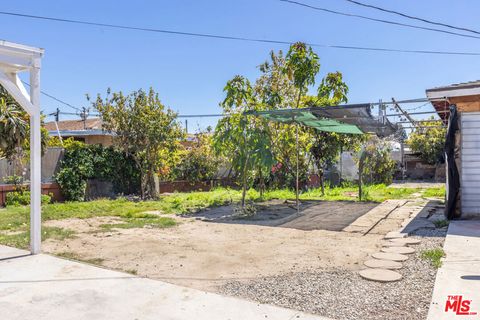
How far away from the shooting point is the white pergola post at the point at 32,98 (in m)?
5.31

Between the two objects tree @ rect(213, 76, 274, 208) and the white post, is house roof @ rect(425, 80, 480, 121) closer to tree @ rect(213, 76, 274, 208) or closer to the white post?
tree @ rect(213, 76, 274, 208)

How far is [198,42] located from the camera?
11711 mm

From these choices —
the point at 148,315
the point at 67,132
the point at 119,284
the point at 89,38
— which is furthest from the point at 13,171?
the point at 148,315

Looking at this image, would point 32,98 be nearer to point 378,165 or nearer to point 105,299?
point 105,299

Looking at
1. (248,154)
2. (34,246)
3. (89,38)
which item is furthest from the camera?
(89,38)

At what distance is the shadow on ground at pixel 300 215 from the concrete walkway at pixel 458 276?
2.30 meters

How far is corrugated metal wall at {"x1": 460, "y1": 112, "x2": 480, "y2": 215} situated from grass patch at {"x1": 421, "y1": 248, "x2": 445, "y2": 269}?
335 cm

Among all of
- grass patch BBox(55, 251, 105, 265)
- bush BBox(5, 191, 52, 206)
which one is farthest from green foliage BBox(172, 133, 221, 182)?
grass patch BBox(55, 251, 105, 265)

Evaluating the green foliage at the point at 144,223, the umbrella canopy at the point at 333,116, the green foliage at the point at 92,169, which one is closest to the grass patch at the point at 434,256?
the umbrella canopy at the point at 333,116

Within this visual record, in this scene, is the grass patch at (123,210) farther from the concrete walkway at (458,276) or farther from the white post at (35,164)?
the concrete walkway at (458,276)

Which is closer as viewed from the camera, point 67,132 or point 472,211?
point 472,211

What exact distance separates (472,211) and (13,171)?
11915mm

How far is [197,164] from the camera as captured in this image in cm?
1664

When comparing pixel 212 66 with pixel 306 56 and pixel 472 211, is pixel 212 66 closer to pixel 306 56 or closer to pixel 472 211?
pixel 306 56
